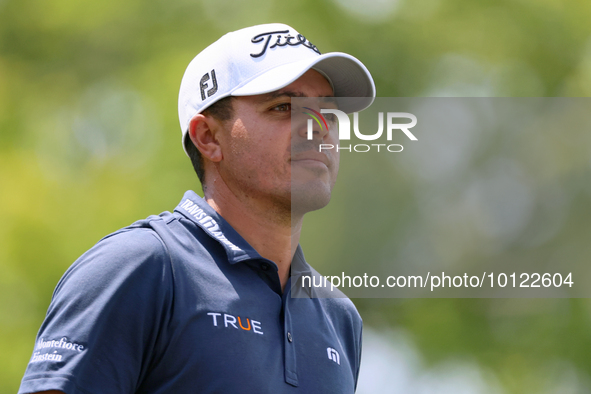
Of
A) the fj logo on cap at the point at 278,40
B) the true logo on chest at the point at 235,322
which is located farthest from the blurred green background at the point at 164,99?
the true logo on chest at the point at 235,322

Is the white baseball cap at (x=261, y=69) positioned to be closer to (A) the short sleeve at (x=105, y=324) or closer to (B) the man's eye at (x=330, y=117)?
(B) the man's eye at (x=330, y=117)

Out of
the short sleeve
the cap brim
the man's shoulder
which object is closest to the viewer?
the short sleeve

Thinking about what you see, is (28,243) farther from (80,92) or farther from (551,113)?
(551,113)

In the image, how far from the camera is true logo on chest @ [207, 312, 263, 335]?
1708mm

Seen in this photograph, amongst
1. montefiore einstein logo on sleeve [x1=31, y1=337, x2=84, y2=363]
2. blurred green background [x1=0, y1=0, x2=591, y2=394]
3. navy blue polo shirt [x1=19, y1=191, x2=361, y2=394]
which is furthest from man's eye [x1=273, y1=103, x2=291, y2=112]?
blurred green background [x1=0, y1=0, x2=591, y2=394]

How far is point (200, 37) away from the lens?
7.74 meters

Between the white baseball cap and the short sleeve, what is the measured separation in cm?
66

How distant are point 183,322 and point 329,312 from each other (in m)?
0.64

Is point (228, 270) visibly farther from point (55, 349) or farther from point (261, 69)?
point (261, 69)

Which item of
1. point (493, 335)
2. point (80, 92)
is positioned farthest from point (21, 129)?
point (493, 335)

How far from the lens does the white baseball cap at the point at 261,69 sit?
6.89ft

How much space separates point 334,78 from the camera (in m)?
2.30

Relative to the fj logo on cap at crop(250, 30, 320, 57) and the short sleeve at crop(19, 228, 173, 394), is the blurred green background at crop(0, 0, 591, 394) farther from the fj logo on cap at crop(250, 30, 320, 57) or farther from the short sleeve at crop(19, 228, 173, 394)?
the short sleeve at crop(19, 228, 173, 394)

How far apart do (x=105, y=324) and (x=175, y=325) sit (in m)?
0.17
